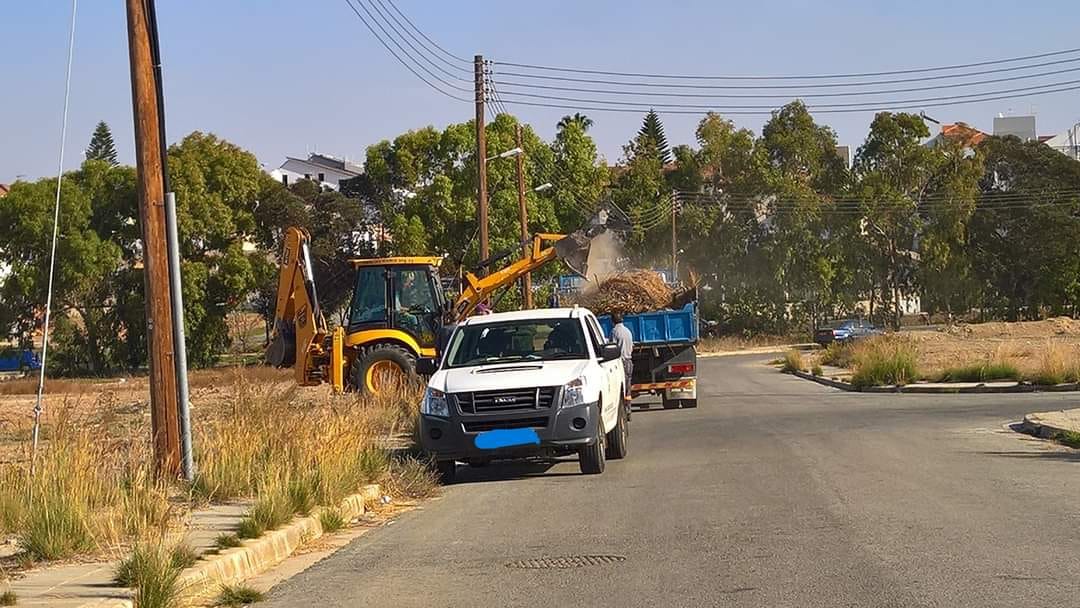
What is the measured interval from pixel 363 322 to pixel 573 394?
43.1ft

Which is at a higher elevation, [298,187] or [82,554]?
[298,187]

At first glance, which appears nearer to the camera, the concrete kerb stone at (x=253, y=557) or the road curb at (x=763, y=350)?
the concrete kerb stone at (x=253, y=557)

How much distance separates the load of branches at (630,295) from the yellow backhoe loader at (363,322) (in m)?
3.03

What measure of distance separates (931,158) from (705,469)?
6118 centimetres

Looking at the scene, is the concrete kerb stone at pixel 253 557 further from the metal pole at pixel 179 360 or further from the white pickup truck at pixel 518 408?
the white pickup truck at pixel 518 408

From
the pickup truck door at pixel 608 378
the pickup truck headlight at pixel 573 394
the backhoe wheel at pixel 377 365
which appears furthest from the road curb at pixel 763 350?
the pickup truck headlight at pixel 573 394

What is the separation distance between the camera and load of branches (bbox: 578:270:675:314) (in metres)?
25.6

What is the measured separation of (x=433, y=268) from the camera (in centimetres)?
2650

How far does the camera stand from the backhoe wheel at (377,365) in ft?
82.4

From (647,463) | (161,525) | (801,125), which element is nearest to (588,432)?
(647,463)

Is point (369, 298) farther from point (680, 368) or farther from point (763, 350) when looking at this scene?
point (763, 350)

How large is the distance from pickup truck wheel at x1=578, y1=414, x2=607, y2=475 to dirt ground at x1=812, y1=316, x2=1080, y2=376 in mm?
19101

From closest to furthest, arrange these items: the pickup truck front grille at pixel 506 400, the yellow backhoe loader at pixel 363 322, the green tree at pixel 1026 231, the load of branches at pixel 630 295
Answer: the pickup truck front grille at pixel 506 400, the yellow backhoe loader at pixel 363 322, the load of branches at pixel 630 295, the green tree at pixel 1026 231

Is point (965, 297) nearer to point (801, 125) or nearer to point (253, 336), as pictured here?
point (801, 125)
